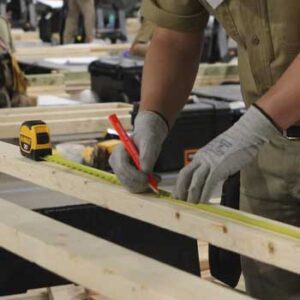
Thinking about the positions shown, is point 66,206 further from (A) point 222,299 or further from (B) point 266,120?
(A) point 222,299

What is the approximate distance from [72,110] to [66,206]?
137 centimetres

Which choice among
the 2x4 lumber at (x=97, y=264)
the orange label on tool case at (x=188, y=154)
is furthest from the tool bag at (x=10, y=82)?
the 2x4 lumber at (x=97, y=264)

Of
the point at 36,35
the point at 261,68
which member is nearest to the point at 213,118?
the point at 261,68

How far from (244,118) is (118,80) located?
2.82 meters

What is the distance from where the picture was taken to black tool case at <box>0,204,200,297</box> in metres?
2.39

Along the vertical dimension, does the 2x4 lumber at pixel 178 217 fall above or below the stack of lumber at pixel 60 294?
above

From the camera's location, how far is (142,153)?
188 cm

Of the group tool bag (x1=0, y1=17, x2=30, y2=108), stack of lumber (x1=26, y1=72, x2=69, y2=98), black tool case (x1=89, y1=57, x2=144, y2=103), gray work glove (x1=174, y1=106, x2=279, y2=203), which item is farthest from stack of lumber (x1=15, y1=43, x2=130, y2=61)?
gray work glove (x1=174, y1=106, x2=279, y2=203)

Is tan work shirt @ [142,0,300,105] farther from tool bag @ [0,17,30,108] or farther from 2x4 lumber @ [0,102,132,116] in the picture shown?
tool bag @ [0,17,30,108]

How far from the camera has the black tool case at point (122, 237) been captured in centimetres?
239

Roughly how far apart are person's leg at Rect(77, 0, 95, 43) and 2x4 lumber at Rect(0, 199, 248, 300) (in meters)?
7.72

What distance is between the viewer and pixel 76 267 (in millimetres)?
1629

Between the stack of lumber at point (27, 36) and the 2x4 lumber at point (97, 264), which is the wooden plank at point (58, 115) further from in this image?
the stack of lumber at point (27, 36)

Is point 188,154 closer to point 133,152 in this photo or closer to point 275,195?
point 275,195
